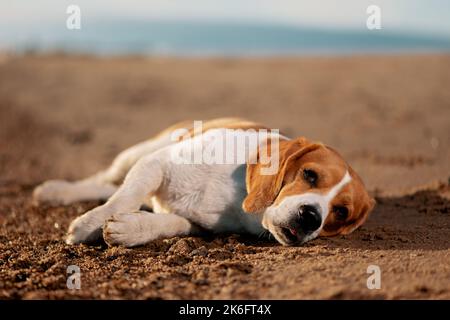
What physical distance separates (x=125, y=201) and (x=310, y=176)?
48.0 inches

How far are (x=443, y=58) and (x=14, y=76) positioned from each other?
27.5 feet

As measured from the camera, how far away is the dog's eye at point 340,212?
3.46 m

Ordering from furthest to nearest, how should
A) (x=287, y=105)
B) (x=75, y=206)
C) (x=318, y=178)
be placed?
1. (x=287, y=105)
2. (x=75, y=206)
3. (x=318, y=178)

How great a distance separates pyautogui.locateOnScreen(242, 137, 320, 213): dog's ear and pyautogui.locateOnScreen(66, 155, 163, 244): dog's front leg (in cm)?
67

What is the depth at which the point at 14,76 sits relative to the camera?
11000mm

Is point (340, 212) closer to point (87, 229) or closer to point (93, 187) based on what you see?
point (87, 229)

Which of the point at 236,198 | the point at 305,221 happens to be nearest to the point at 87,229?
the point at 236,198

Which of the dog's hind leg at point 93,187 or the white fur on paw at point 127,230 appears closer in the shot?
the white fur on paw at point 127,230

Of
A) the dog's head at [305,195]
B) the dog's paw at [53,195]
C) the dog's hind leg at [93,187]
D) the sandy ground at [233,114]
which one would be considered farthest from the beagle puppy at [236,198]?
the dog's paw at [53,195]

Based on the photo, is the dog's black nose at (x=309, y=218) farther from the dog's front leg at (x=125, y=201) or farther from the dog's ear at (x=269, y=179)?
the dog's front leg at (x=125, y=201)

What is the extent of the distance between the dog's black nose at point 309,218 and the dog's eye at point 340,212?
0.26 meters
